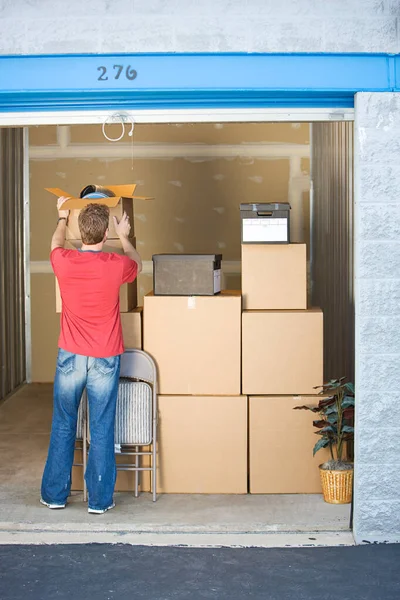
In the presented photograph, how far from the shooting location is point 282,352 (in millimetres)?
4848

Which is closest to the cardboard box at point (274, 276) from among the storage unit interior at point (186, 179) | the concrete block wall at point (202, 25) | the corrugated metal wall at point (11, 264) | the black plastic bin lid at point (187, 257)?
the black plastic bin lid at point (187, 257)

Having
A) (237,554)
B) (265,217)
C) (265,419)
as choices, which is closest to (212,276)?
(265,217)

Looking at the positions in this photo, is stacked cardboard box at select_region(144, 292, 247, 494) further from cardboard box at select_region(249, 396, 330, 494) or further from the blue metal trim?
the blue metal trim

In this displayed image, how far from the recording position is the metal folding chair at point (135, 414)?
475cm

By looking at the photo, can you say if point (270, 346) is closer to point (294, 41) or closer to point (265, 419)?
point (265, 419)

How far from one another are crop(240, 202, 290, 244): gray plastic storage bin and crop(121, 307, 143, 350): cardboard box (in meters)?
0.74

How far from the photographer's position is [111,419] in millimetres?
4527

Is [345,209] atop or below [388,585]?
atop

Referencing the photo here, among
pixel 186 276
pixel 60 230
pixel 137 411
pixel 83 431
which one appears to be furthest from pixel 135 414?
pixel 60 230

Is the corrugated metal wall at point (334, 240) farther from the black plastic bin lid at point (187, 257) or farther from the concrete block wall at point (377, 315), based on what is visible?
the black plastic bin lid at point (187, 257)

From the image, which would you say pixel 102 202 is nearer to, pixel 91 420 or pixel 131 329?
pixel 131 329

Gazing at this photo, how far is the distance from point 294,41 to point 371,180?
727 millimetres

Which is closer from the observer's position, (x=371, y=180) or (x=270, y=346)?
(x=371, y=180)

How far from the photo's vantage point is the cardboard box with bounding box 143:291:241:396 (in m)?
4.85
